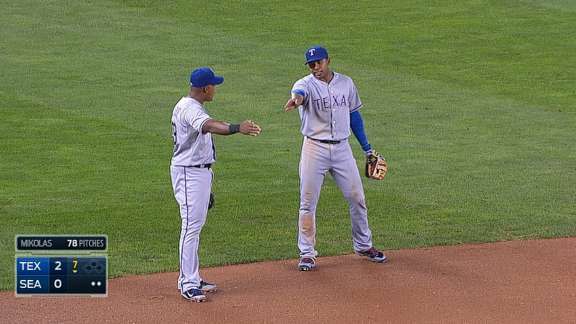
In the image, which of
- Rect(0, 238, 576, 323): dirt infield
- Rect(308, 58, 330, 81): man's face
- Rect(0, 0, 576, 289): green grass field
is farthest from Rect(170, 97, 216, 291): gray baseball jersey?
Rect(308, 58, 330, 81): man's face

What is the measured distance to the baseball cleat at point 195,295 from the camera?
9.20 metres

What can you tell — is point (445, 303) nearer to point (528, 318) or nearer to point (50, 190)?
point (528, 318)

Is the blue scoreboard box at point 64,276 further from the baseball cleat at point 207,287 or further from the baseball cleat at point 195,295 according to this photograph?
the baseball cleat at point 207,287

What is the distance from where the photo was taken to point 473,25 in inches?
886

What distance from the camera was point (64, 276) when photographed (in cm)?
901

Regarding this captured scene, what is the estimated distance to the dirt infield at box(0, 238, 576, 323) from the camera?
8.87 metres

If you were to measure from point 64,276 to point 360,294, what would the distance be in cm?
239

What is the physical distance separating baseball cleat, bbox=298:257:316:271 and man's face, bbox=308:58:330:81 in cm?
160

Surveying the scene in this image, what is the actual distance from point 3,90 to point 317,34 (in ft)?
21.2

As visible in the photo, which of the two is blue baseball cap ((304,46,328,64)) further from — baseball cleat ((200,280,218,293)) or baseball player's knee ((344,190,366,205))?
Result: baseball cleat ((200,280,218,293))

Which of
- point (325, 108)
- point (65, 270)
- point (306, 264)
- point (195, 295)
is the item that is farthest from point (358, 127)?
point (65, 270)

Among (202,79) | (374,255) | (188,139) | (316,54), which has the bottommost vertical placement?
(374,255)

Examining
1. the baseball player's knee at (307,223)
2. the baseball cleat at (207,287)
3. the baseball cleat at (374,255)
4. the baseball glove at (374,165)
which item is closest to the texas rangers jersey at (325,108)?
the baseball glove at (374,165)

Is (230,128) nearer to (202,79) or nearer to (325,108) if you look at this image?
(202,79)
